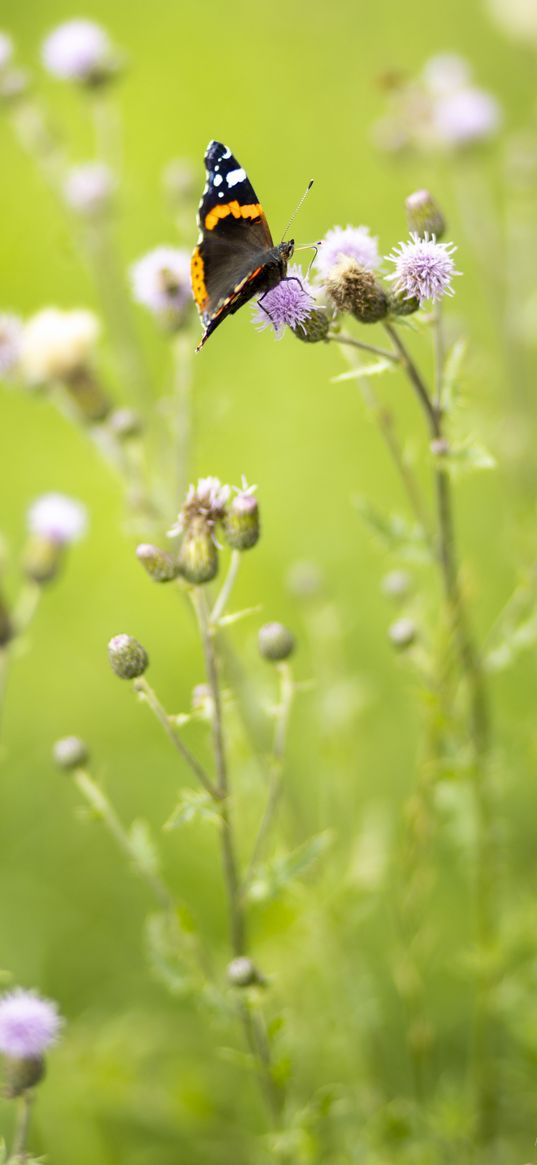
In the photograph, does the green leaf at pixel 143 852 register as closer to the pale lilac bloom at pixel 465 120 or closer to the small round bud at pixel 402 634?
the small round bud at pixel 402 634

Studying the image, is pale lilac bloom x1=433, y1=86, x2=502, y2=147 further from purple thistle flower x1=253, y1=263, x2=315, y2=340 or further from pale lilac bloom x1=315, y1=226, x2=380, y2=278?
purple thistle flower x1=253, y1=263, x2=315, y2=340

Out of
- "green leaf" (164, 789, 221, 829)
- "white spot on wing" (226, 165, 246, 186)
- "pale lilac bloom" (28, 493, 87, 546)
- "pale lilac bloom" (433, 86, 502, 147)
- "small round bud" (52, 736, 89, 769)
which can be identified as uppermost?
"pale lilac bloom" (433, 86, 502, 147)

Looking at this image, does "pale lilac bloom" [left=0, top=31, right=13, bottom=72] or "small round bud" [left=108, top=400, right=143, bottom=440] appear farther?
"pale lilac bloom" [left=0, top=31, right=13, bottom=72]

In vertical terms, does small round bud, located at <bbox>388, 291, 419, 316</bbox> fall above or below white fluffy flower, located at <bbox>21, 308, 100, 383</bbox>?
below

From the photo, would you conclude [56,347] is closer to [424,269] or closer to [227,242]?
[227,242]

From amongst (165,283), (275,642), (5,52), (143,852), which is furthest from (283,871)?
(5,52)

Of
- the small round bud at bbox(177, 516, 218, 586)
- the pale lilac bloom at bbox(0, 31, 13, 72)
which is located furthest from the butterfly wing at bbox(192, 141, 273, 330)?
the pale lilac bloom at bbox(0, 31, 13, 72)

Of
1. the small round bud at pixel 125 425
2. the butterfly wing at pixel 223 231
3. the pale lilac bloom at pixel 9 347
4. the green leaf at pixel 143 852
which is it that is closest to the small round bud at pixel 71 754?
the green leaf at pixel 143 852
